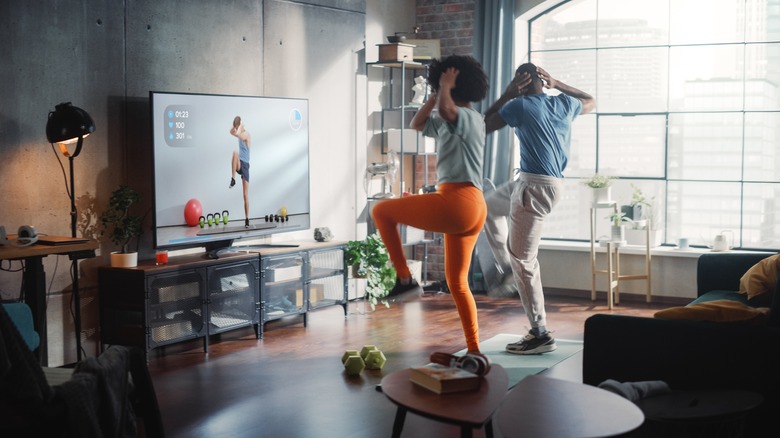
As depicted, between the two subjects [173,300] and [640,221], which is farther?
[640,221]

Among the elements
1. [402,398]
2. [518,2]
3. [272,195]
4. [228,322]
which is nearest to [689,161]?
[518,2]

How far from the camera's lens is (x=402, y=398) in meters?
3.00

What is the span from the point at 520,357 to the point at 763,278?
5.03ft

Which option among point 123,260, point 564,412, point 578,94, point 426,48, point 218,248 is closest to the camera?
point 564,412

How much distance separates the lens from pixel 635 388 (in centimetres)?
318

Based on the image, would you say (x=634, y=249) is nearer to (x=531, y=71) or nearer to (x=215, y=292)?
(x=531, y=71)

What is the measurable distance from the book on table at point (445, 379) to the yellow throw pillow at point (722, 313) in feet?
2.84

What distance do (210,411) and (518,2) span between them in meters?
5.11

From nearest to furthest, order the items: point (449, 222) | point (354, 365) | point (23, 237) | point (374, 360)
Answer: point (449, 222) → point (23, 237) → point (354, 365) → point (374, 360)

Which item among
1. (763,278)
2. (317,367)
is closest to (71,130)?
(317,367)

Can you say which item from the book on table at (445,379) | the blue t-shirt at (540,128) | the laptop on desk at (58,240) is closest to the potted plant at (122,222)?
the laptop on desk at (58,240)

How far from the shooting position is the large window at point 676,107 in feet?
23.7

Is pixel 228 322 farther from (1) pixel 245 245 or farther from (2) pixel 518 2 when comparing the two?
(2) pixel 518 2

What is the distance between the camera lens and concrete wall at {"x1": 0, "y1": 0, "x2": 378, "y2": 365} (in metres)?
4.89
